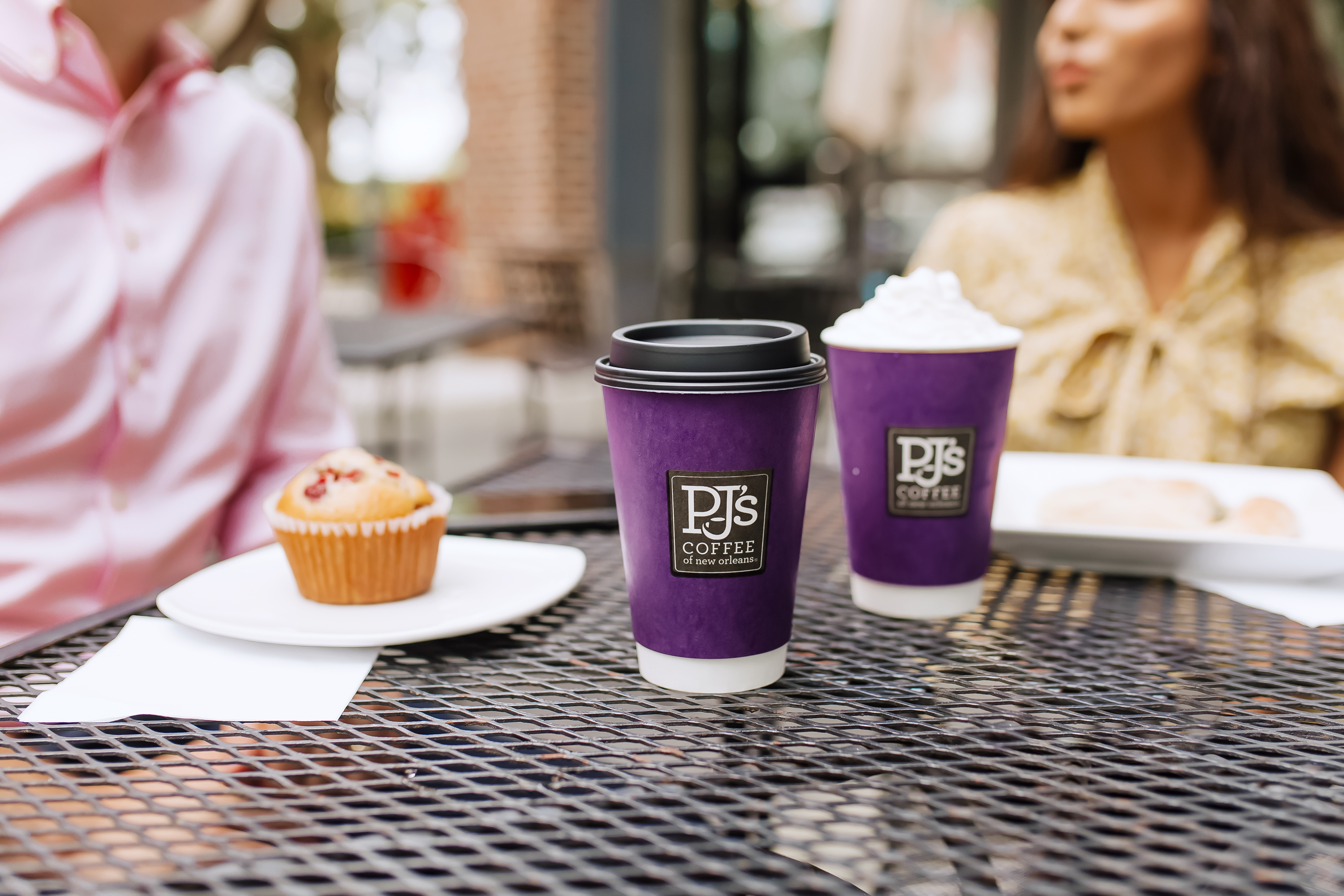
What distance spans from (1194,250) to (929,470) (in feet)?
3.71

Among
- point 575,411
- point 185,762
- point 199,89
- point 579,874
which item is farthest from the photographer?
point 575,411

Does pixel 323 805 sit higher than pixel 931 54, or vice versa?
pixel 931 54

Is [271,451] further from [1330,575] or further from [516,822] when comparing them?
[1330,575]

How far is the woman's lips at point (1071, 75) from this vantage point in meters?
1.48

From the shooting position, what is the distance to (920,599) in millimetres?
804

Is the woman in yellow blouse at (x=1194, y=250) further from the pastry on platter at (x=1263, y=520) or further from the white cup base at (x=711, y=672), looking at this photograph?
the white cup base at (x=711, y=672)

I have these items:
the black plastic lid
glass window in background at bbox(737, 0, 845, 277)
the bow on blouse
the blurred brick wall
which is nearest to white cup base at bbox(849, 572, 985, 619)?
the black plastic lid

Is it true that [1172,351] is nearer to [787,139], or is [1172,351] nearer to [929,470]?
[929,470]

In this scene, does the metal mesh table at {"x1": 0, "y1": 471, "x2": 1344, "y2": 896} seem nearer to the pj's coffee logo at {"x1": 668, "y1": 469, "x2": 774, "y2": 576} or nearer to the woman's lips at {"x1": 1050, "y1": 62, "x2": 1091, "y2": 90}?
the pj's coffee logo at {"x1": 668, "y1": 469, "x2": 774, "y2": 576}

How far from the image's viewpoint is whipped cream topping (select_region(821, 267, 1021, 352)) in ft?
2.51

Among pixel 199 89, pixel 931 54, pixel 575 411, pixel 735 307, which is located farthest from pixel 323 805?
pixel 931 54

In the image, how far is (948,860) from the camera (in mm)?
476

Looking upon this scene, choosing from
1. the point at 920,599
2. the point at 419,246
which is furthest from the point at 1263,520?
the point at 419,246

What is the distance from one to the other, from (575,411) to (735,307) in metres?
2.00
